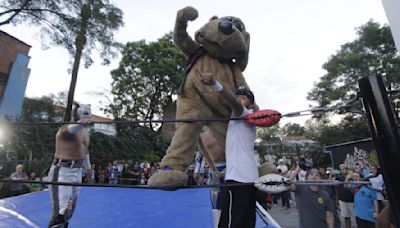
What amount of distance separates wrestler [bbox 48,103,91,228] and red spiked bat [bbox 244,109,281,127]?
1.72m

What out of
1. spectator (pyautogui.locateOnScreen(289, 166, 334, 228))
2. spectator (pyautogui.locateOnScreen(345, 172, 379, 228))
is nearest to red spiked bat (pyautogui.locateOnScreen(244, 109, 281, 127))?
spectator (pyautogui.locateOnScreen(289, 166, 334, 228))

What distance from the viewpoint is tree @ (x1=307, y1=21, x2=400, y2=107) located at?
593 inches

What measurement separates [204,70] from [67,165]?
1870 mm

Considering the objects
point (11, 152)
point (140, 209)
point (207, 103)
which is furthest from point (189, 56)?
point (11, 152)

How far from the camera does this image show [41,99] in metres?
12.3

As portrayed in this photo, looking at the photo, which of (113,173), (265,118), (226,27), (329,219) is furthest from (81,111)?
(113,173)

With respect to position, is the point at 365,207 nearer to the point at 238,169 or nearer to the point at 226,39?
the point at 238,169

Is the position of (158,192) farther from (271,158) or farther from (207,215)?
(271,158)

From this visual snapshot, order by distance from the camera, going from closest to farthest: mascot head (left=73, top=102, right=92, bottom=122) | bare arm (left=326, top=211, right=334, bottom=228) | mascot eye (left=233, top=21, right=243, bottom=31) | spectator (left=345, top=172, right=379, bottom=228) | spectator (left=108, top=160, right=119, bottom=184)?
mascot eye (left=233, top=21, right=243, bottom=31) < mascot head (left=73, top=102, right=92, bottom=122) < bare arm (left=326, top=211, right=334, bottom=228) < spectator (left=345, top=172, right=379, bottom=228) < spectator (left=108, top=160, right=119, bottom=184)

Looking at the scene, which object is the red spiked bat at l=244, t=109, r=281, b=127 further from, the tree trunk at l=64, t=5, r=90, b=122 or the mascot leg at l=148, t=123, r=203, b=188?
the tree trunk at l=64, t=5, r=90, b=122

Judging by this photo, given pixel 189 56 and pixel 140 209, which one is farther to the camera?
pixel 140 209

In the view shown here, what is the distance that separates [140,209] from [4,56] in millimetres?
10662

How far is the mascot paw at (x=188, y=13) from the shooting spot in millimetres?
2186

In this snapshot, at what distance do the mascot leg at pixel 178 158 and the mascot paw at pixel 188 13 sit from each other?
2.92ft
